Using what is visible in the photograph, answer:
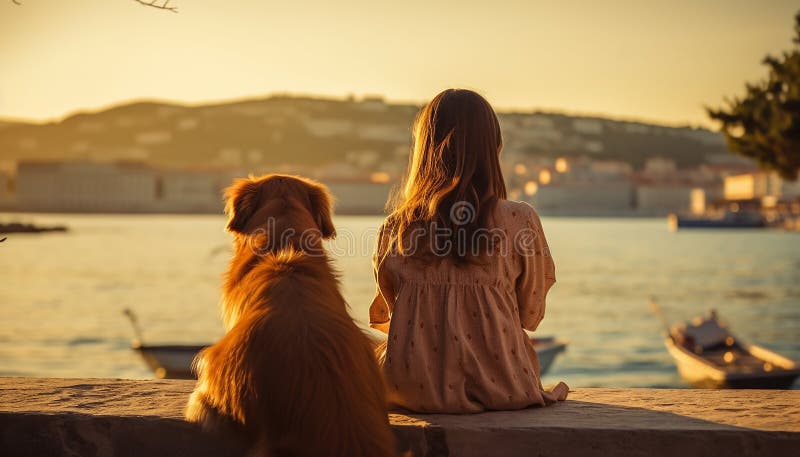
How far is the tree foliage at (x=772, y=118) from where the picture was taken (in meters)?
16.3

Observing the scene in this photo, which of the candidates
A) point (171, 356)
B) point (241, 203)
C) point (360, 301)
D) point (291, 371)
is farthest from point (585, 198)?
point (291, 371)

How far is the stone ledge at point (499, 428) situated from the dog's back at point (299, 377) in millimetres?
213

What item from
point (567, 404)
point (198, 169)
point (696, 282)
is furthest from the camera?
point (198, 169)

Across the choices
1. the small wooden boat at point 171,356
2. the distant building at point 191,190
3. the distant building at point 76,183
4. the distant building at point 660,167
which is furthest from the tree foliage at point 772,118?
the distant building at point 76,183

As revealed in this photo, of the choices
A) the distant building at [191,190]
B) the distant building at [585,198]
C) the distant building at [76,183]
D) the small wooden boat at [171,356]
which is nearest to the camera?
the small wooden boat at [171,356]

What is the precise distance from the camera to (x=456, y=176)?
2660 mm

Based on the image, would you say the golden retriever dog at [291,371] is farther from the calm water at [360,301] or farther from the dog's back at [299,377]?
the calm water at [360,301]

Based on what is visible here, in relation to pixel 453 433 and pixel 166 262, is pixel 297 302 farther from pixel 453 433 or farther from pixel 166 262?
pixel 166 262

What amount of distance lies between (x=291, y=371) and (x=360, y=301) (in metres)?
34.7

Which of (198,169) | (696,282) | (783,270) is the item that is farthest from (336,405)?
(198,169)

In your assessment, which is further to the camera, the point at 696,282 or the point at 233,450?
the point at 696,282

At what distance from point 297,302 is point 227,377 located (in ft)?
0.84

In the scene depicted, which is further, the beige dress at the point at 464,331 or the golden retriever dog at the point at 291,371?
the beige dress at the point at 464,331

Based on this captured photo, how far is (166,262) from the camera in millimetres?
59719
